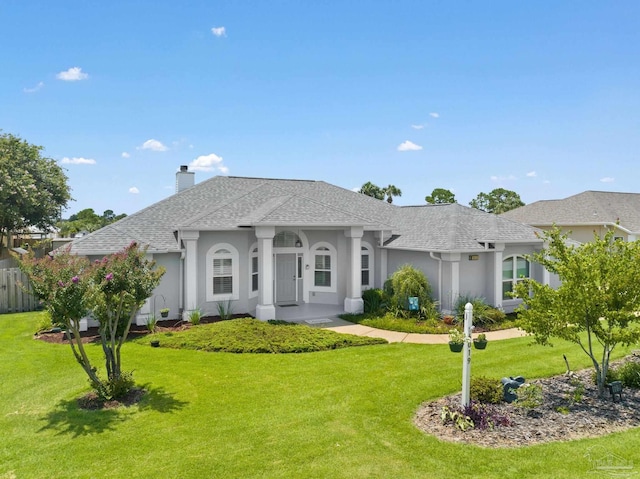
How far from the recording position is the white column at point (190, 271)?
605 inches

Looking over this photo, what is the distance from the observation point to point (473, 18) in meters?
14.3

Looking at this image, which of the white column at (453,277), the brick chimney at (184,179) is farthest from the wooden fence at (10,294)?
the white column at (453,277)

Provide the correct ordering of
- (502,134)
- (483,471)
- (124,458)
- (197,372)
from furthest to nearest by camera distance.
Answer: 1. (502,134)
2. (197,372)
3. (124,458)
4. (483,471)

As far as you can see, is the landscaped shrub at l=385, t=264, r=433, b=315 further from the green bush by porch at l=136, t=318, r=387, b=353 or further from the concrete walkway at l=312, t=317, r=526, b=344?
the green bush by porch at l=136, t=318, r=387, b=353

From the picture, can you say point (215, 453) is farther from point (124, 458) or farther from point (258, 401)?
point (258, 401)

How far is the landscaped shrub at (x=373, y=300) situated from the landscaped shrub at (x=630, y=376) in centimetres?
890

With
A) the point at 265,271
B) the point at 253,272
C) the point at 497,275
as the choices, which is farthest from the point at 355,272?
the point at 497,275

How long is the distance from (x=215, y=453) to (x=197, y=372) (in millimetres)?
4131

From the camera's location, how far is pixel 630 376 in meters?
8.61

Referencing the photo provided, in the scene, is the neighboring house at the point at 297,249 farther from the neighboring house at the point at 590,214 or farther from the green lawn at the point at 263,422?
the neighboring house at the point at 590,214

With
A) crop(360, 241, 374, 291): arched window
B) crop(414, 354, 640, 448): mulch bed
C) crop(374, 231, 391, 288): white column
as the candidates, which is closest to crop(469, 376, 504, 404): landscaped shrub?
crop(414, 354, 640, 448): mulch bed

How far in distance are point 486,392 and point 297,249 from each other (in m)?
11.6

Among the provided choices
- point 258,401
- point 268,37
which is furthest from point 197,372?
point 268,37

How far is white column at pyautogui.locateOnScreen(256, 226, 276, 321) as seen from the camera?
15.4 m
